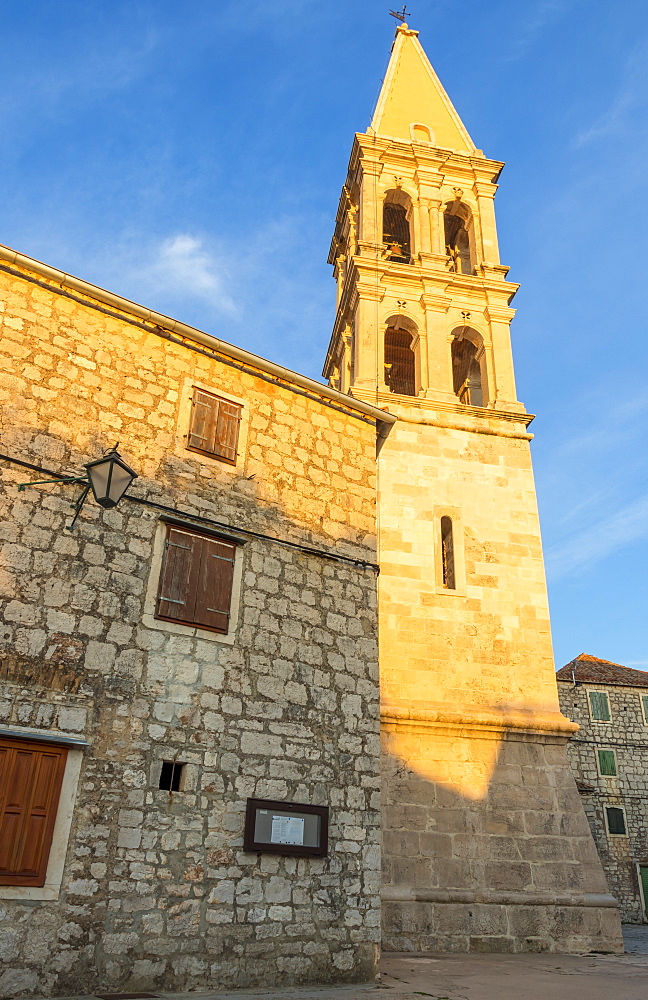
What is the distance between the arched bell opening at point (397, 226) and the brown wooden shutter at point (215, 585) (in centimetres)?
1377

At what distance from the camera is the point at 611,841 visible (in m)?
24.0

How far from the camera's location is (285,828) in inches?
317

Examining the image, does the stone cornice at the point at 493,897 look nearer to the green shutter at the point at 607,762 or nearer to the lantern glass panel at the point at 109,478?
the lantern glass panel at the point at 109,478

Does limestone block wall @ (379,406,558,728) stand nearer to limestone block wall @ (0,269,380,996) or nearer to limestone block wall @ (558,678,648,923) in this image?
limestone block wall @ (0,269,380,996)

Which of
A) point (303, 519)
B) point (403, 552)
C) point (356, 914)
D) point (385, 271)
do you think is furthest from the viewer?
point (385, 271)

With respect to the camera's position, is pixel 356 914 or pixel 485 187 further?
pixel 485 187

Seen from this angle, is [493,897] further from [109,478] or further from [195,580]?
[109,478]

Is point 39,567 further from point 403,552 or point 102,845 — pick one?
point 403,552

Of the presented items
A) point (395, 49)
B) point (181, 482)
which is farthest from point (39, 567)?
point (395, 49)

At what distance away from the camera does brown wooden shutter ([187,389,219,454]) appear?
30.2 ft

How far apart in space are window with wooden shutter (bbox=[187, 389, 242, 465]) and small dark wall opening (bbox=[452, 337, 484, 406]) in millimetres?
9874

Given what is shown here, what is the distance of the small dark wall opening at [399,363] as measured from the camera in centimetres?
2030

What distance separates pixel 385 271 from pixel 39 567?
13.6 meters

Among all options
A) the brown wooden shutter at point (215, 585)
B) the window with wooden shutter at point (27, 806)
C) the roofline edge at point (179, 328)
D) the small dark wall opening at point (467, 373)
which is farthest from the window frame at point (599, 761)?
the window with wooden shutter at point (27, 806)
